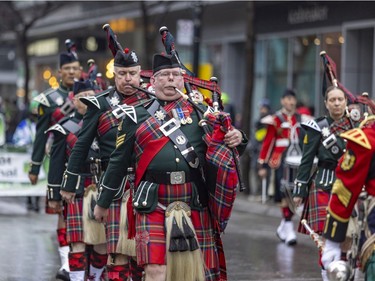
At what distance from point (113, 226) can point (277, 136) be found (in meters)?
7.15

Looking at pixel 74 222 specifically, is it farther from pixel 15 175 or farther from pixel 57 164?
pixel 15 175

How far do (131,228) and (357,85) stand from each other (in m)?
17.1

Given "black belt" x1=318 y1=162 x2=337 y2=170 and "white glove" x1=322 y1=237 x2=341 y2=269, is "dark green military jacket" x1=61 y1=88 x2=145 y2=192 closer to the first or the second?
"black belt" x1=318 y1=162 x2=337 y2=170

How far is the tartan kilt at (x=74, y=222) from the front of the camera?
371 inches

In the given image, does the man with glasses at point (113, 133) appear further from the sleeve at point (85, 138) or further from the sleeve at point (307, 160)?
the sleeve at point (307, 160)

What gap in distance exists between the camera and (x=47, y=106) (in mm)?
10562

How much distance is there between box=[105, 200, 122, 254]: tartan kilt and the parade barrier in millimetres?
9570

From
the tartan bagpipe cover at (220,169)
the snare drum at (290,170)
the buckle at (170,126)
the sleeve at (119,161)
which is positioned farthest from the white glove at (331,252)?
the snare drum at (290,170)

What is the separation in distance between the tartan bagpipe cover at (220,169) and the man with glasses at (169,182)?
11cm

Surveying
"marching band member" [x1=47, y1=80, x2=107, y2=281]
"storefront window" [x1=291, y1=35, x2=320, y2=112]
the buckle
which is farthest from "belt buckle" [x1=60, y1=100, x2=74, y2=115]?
"storefront window" [x1=291, y1=35, x2=320, y2=112]

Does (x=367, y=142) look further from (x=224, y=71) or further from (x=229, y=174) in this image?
(x=224, y=71)

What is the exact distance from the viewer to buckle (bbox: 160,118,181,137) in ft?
23.1

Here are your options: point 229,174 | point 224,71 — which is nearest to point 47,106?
point 229,174

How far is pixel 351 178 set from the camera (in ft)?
18.7
